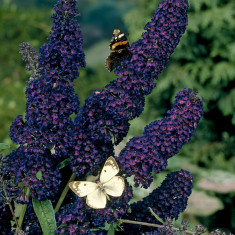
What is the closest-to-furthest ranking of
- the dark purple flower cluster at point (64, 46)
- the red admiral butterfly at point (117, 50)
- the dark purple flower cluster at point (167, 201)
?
the dark purple flower cluster at point (64, 46), the dark purple flower cluster at point (167, 201), the red admiral butterfly at point (117, 50)

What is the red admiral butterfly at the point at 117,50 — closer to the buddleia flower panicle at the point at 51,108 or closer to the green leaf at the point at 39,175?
the buddleia flower panicle at the point at 51,108

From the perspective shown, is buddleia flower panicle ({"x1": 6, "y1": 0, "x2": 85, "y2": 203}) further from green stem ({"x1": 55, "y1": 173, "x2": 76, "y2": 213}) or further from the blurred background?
the blurred background

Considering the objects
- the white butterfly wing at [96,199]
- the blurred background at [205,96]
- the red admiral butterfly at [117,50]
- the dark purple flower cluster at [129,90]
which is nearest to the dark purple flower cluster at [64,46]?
the dark purple flower cluster at [129,90]

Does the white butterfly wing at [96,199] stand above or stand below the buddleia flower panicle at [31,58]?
below

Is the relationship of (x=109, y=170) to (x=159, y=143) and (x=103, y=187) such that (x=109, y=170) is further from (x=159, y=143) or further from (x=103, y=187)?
(x=159, y=143)

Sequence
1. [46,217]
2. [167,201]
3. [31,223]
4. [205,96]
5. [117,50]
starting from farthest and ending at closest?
1. [205,96]
2. [117,50]
3. [31,223]
4. [167,201]
5. [46,217]

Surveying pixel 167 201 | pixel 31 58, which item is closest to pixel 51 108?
pixel 31 58

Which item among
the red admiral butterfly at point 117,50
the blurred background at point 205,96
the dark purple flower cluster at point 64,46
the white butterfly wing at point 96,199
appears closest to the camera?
the white butterfly wing at point 96,199

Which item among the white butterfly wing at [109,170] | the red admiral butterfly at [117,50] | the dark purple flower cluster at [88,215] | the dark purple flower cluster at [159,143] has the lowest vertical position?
the dark purple flower cluster at [88,215]
